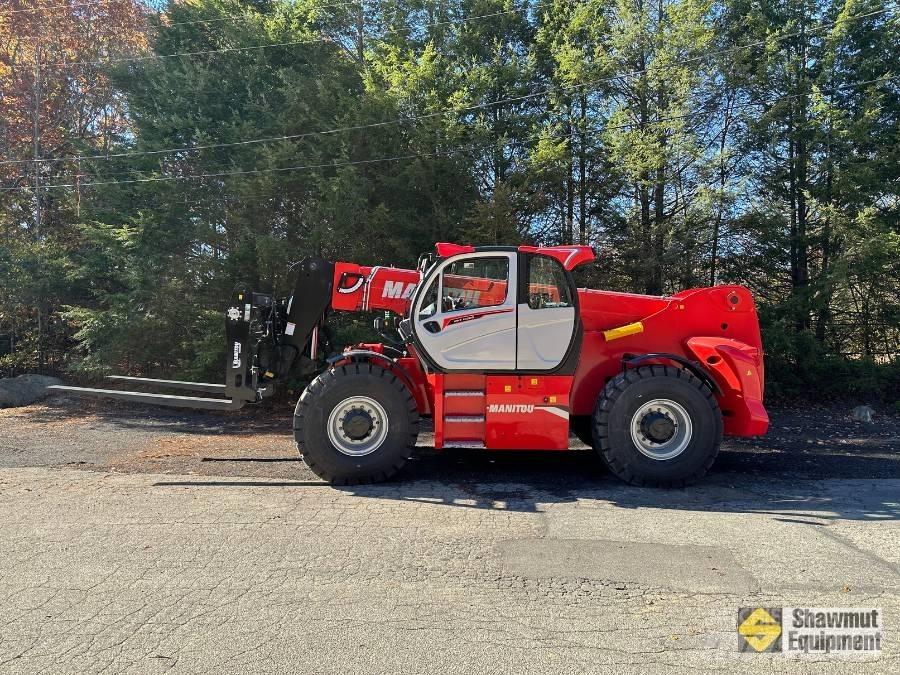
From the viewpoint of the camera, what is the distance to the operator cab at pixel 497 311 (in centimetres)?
650

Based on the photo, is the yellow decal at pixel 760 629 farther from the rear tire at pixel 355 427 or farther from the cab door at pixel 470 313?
the rear tire at pixel 355 427

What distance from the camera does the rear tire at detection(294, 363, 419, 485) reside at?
6.40 meters

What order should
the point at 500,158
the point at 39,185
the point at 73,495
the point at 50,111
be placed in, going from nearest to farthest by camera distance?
the point at 73,495 → the point at 500,158 → the point at 39,185 → the point at 50,111

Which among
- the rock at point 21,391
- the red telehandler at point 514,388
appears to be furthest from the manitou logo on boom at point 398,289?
the rock at point 21,391

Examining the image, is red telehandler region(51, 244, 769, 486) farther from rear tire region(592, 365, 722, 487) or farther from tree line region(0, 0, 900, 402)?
tree line region(0, 0, 900, 402)

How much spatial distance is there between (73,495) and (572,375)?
5249 mm

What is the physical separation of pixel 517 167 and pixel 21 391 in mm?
11574

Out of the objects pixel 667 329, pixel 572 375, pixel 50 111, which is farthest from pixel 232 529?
pixel 50 111

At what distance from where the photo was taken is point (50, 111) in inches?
703

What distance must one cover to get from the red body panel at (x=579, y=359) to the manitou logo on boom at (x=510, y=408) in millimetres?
11

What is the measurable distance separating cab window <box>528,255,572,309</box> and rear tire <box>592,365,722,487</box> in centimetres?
114

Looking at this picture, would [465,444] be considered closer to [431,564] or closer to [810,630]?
[431,564]

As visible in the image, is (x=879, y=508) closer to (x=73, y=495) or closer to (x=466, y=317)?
(x=466, y=317)

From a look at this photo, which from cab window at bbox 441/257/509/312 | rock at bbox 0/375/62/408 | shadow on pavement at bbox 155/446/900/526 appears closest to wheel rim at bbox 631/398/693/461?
shadow on pavement at bbox 155/446/900/526
